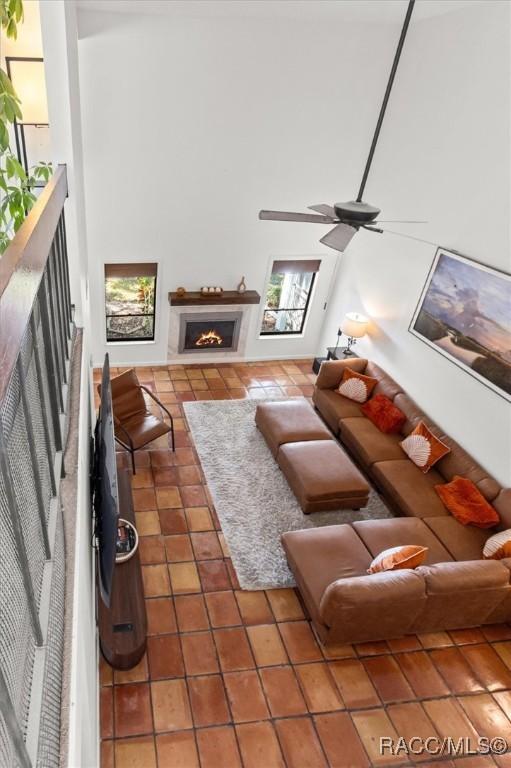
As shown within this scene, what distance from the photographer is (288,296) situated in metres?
7.10

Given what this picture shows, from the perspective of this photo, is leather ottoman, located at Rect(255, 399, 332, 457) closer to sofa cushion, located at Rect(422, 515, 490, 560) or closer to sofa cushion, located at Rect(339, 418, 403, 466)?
sofa cushion, located at Rect(339, 418, 403, 466)

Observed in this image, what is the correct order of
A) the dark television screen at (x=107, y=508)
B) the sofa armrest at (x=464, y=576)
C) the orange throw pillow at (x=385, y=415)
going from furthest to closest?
the orange throw pillow at (x=385, y=415) → the sofa armrest at (x=464, y=576) → the dark television screen at (x=107, y=508)

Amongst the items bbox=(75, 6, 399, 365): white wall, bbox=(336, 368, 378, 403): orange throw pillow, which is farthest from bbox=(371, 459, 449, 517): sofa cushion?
bbox=(75, 6, 399, 365): white wall

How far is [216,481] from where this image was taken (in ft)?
16.1

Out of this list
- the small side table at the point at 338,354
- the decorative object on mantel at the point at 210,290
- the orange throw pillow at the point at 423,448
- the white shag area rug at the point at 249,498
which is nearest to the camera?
the white shag area rug at the point at 249,498

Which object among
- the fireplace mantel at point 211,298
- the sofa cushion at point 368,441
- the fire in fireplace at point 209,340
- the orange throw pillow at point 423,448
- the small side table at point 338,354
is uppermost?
the fireplace mantel at point 211,298

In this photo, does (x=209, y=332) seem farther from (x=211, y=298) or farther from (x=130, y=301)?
(x=130, y=301)

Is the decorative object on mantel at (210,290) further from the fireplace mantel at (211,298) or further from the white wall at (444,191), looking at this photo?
the white wall at (444,191)

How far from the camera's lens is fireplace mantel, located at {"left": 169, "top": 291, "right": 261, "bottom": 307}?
6259mm

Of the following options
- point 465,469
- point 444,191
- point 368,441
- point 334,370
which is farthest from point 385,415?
point 444,191

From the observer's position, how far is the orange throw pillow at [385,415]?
17.5ft

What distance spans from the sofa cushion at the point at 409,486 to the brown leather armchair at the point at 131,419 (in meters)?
2.30

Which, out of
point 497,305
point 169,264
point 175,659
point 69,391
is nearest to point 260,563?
point 175,659

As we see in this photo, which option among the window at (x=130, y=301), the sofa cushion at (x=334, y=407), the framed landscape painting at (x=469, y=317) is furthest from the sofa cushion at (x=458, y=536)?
the window at (x=130, y=301)
